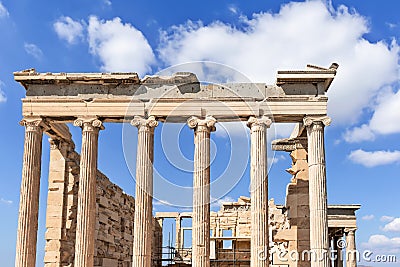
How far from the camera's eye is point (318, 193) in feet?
76.4

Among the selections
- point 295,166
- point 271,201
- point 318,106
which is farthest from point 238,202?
point 318,106

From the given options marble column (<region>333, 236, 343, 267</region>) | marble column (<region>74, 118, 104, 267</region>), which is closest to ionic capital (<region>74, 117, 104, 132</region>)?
marble column (<region>74, 118, 104, 267</region>)

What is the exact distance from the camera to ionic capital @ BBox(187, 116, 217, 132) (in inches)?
941

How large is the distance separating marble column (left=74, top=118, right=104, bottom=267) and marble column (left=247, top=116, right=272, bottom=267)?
19.4 ft

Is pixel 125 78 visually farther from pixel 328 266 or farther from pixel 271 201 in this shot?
pixel 271 201

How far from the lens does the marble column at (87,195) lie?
2295 cm

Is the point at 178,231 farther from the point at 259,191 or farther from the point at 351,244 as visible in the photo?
the point at 259,191

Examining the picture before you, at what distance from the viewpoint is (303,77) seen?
78.2ft

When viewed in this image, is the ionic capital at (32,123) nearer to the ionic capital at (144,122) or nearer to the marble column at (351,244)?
the ionic capital at (144,122)

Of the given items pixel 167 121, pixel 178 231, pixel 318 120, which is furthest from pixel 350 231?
pixel 178 231

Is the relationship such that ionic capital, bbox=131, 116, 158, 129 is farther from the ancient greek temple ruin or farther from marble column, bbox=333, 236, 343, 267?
marble column, bbox=333, 236, 343, 267

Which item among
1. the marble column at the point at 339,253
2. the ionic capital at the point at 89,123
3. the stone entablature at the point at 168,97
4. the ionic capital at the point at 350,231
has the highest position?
the stone entablature at the point at 168,97

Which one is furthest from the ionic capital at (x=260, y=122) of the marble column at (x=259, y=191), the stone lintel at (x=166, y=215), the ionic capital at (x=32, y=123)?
the stone lintel at (x=166, y=215)

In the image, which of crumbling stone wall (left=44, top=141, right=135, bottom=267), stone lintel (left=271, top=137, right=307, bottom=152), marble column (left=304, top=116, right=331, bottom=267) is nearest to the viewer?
marble column (left=304, top=116, right=331, bottom=267)
